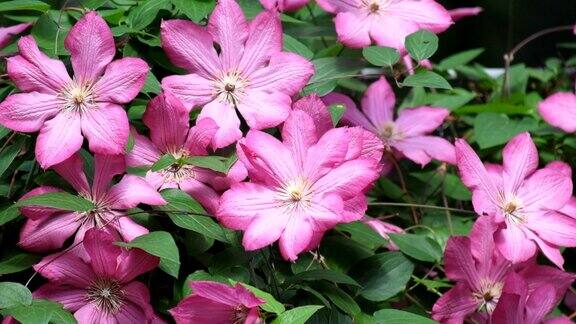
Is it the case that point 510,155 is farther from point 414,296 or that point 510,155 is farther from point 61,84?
point 61,84

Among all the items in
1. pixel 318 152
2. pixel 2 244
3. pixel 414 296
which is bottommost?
pixel 414 296

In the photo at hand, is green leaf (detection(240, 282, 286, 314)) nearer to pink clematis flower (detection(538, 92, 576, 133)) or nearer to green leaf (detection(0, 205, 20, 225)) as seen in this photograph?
green leaf (detection(0, 205, 20, 225))

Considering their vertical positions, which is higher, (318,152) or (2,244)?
(318,152)

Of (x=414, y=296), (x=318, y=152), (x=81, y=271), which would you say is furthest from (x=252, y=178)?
(x=414, y=296)

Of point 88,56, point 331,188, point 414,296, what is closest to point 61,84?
point 88,56

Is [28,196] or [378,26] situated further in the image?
[378,26]

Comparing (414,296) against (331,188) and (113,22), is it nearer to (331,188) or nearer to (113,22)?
(331,188)

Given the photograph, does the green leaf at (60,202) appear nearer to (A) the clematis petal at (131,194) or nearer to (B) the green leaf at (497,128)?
(A) the clematis petal at (131,194)

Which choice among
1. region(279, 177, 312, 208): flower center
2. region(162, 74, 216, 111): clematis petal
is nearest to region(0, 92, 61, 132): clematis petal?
region(162, 74, 216, 111): clematis petal
